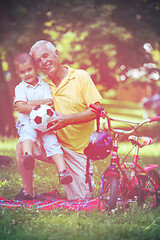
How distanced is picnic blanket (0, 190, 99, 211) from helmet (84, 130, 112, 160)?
66cm

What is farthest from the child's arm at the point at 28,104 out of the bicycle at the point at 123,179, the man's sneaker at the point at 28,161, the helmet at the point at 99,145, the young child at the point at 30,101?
the helmet at the point at 99,145

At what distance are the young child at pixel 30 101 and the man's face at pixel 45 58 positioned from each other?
4.4 inches

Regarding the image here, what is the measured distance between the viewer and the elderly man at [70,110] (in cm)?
474

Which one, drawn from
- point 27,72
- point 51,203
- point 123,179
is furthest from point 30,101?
point 123,179

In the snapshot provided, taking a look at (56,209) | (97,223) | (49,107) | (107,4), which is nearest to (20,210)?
(56,209)

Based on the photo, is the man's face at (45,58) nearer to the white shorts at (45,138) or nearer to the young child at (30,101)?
the young child at (30,101)

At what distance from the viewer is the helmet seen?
4.02m

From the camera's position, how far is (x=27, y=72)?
4703mm

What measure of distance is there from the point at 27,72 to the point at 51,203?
1.63 meters

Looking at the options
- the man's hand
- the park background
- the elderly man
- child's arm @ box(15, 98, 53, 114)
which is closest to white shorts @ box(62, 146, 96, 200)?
the elderly man

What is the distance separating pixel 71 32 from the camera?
35.3 ft

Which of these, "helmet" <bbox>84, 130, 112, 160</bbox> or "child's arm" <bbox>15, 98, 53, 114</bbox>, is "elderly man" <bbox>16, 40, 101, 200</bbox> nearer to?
"child's arm" <bbox>15, 98, 53, 114</bbox>

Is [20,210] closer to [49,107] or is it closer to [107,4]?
[49,107]

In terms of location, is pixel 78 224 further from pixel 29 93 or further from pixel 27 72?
pixel 27 72
